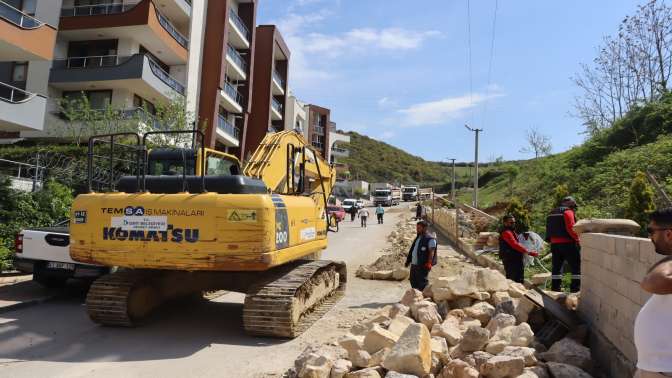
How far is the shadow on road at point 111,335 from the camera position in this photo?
587 centimetres

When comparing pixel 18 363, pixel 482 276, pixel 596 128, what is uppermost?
pixel 596 128

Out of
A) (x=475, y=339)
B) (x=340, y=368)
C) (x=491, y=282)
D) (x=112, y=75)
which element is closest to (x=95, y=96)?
(x=112, y=75)

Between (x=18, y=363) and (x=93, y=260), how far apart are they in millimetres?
1602

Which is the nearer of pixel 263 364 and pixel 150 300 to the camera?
pixel 263 364

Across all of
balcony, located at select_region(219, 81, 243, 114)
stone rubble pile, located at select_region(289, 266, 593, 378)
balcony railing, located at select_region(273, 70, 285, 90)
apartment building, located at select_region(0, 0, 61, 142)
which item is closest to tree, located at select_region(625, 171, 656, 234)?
stone rubble pile, located at select_region(289, 266, 593, 378)

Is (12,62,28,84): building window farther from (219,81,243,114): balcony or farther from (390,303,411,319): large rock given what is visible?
(390,303,411,319): large rock

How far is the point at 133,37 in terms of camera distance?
2464 cm

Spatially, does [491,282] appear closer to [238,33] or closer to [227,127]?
[227,127]

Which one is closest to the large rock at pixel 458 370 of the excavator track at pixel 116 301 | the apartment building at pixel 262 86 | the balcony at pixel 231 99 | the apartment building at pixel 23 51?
the excavator track at pixel 116 301

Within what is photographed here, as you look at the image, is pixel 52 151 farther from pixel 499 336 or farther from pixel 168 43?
pixel 499 336

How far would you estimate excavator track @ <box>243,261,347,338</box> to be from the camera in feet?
21.2

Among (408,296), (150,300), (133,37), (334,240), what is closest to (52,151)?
(133,37)

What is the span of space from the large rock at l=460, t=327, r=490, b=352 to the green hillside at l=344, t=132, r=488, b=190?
114m

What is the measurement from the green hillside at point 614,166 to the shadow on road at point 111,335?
9388 mm
